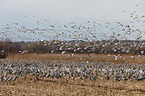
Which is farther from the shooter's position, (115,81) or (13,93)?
(115,81)

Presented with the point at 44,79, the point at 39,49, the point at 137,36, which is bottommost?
the point at 39,49

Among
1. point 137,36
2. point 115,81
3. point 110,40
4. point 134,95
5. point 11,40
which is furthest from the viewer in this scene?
point 11,40

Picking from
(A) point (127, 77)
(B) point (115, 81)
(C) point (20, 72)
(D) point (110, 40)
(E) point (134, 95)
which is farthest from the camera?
(D) point (110, 40)

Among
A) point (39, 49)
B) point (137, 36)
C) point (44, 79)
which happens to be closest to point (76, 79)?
point (44, 79)

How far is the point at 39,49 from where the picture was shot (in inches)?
1645

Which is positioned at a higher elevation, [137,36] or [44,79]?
[137,36]

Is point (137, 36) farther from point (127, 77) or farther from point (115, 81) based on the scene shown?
point (115, 81)

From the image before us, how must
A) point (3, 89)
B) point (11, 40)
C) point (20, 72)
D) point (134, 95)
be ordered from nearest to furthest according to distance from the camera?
point (134, 95)
point (3, 89)
point (20, 72)
point (11, 40)

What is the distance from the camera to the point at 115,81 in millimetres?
14914

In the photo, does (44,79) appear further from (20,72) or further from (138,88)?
(138,88)

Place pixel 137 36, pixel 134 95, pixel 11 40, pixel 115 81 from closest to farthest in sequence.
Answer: pixel 134 95 < pixel 115 81 < pixel 137 36 < pixel 11 40

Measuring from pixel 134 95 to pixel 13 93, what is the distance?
20.5 feet

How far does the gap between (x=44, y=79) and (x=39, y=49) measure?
26.4 metres

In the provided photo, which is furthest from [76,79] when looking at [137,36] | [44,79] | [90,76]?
[137,36]
